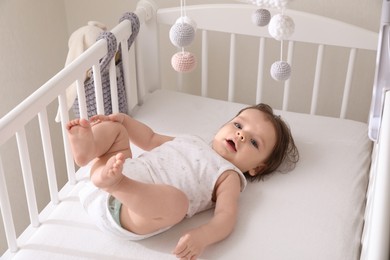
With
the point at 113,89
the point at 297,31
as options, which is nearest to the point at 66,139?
the point at 113,89

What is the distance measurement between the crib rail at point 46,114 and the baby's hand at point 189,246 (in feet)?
1.10

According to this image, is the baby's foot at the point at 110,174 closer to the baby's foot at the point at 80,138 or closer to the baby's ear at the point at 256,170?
the baby's foot at the point at 80,138

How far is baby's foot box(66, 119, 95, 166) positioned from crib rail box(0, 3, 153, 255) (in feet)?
0.24

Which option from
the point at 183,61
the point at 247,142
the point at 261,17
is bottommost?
the point at 247,142

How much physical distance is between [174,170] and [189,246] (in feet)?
0.74

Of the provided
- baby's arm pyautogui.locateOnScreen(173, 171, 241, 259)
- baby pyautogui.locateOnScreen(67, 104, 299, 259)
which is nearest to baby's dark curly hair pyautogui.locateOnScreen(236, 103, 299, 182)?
baby pyautogui.locateOnScreen(67, 104, 299, 259)

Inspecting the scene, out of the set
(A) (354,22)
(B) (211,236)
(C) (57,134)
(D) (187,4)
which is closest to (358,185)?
(B) (211,236)

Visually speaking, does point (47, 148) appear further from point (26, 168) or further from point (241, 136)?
point (241, 136)

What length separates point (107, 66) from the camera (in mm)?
1478

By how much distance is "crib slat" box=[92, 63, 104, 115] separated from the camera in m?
1.42

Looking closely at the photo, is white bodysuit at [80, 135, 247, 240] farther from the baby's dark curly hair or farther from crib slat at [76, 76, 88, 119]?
crib slat at [76, 76, 88, 119]

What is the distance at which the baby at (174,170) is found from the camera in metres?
1.10

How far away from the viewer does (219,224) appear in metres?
1.17

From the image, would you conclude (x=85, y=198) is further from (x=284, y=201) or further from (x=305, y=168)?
(x=305, y=168)
